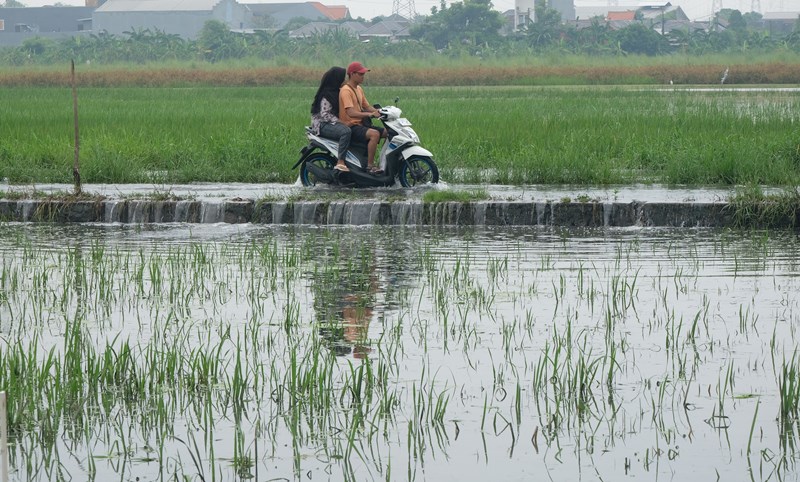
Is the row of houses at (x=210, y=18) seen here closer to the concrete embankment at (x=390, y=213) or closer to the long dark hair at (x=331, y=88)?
the long dark hair at (x=331, y=88)

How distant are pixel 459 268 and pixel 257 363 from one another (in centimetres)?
308

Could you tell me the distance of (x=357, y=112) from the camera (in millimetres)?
13086

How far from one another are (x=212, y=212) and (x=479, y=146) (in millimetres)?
4801

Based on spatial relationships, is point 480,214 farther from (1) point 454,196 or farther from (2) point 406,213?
(2) point 406,213

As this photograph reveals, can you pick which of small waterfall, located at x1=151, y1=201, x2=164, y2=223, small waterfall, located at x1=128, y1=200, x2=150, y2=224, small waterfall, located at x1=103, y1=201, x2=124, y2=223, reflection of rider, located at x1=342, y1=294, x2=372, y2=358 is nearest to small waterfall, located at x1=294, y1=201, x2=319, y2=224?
small waterfall, located at x1=151, y1=201, x2=164, y2=223

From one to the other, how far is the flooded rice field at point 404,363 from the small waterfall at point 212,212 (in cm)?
205

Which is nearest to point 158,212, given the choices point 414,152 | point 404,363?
point 414,152

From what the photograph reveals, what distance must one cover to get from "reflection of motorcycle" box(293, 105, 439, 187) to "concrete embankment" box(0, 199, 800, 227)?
1.02m

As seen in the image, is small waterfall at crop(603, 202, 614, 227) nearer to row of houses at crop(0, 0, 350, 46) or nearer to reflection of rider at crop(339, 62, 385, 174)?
reflection of rider at crop(339, 62, 385, 174)

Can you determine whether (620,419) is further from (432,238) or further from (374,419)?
(432,238)

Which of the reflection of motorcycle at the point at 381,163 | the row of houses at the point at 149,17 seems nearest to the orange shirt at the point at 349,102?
the reflection of motorcycle at the point at 381,163

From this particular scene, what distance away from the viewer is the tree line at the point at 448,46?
62438mm

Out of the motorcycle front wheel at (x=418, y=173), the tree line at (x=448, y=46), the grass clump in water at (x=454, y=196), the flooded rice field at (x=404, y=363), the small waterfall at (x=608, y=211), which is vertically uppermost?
the tree line at (x=448, y=46)

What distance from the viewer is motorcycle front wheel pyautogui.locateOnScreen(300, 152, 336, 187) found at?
44.2 feet
